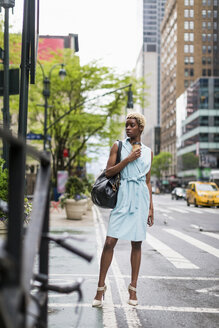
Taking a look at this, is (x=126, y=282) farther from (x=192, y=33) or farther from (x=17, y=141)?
(x=192, y=33)

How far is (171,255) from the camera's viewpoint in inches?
325

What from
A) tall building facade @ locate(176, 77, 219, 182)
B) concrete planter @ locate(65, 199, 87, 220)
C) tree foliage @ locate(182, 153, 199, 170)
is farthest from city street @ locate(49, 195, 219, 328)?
tree foliage @ locate(182, 153, 199, 170)

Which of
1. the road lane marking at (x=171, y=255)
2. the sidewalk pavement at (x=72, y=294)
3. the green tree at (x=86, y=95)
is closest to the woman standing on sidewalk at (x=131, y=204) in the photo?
the sidewalk pavement at (x=72, y=294)

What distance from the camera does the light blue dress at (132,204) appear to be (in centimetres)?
450

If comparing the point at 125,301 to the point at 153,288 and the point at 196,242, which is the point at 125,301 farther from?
the point at 196,242

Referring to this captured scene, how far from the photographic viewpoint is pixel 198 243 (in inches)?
400

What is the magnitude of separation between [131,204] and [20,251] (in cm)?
315

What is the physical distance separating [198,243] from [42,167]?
28.3ft

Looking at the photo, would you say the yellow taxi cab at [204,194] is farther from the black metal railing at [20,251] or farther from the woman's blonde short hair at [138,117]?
the black metal railing at [20,251]

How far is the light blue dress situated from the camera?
450 centimetres

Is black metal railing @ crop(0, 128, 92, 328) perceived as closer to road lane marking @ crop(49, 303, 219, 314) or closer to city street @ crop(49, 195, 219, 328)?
city street @ crop(49, 195, 219, 328)

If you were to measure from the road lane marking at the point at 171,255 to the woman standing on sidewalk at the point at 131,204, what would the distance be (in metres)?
2.62

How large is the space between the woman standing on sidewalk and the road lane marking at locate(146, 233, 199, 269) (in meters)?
2.62

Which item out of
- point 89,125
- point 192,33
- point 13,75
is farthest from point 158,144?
point 13,75
